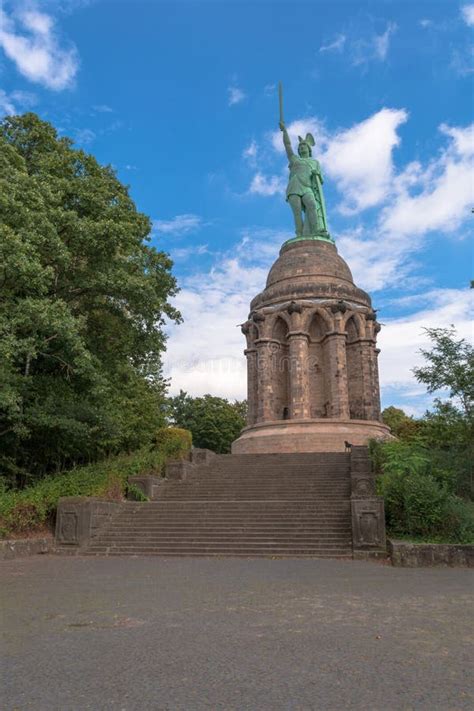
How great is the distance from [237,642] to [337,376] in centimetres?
2461

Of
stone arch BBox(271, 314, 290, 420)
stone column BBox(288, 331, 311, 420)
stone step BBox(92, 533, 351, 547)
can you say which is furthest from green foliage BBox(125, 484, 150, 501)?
stone arch BBox(271, 314, 290, 420)

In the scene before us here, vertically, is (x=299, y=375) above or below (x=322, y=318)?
below

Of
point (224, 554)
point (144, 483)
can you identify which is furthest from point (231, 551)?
point (144, 483)

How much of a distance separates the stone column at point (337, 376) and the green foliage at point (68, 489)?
11.4 m

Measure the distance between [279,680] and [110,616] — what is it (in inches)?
111

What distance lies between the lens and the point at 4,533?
12461 millimetres

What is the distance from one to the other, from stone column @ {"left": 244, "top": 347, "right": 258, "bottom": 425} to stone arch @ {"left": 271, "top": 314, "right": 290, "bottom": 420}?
1211 millimetres

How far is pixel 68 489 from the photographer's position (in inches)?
586

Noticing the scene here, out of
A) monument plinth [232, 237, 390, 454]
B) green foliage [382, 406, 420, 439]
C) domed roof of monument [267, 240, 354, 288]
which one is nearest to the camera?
monument plinth [232, 237, 390, 454]

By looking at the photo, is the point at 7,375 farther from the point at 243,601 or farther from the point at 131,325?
the point at 243,601

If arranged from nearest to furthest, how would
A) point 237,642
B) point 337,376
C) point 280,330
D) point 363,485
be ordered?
point 237,642 < point 363,485 < point 337,376 < point 280,330

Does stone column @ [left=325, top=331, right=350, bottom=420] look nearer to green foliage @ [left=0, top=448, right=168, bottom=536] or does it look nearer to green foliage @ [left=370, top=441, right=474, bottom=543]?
green foliage @ [left=0, top=448, right=168, bottom=536]

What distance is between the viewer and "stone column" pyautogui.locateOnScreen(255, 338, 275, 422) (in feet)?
98.7

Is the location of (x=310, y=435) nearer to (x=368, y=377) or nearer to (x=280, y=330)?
(x=368, y=377)
